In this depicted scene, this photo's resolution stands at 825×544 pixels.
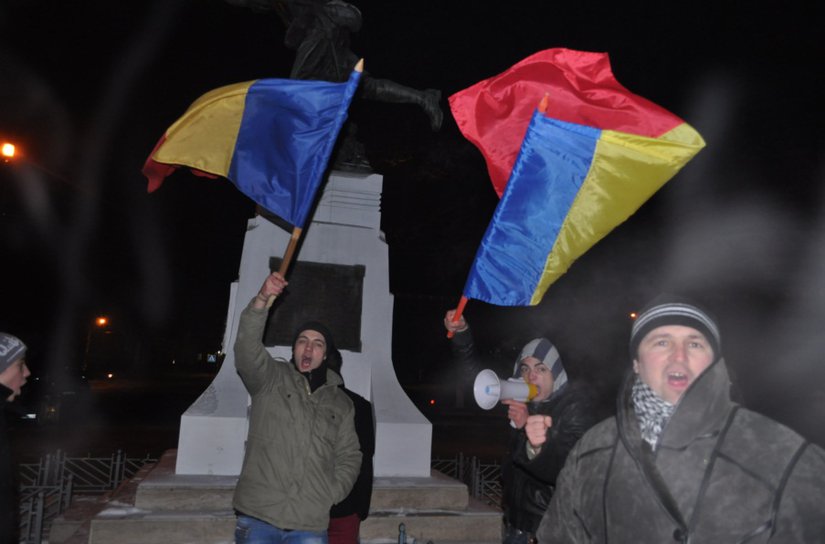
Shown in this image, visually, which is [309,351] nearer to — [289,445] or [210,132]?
[289,445]

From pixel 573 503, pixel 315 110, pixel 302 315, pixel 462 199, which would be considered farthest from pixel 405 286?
pixel 573 503

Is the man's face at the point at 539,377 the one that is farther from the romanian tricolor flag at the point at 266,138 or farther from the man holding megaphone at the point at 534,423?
the romanian tricolor flag at the point at 266,138

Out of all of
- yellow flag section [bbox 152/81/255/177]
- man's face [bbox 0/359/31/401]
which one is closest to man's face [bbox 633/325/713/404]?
man's face [bbox 0/359/31/401]

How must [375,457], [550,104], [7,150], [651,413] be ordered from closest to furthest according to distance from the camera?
1. [651,413]
2. [550,104]
3. [375,457]
4. [7,150]

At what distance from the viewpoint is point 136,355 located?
58.2m

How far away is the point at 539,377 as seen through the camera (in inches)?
144

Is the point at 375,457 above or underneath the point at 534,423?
underneath

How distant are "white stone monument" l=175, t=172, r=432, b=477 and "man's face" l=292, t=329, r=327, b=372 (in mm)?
2842

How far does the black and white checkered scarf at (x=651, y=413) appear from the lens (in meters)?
2.27

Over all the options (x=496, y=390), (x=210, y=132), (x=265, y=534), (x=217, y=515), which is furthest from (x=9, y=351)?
(x=217, y=515)

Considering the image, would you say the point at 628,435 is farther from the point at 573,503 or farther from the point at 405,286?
the point at 405,286

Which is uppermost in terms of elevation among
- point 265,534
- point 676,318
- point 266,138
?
point 266,138

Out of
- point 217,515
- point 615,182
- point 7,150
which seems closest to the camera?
point 615,182

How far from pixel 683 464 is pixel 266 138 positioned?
11.8ft
